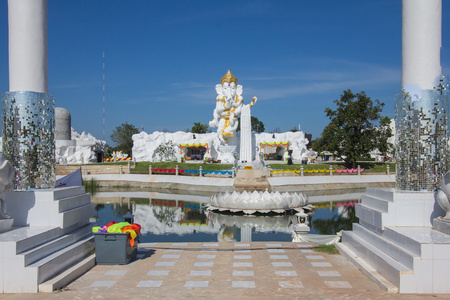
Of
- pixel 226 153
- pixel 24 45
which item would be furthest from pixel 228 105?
pixel 24 45

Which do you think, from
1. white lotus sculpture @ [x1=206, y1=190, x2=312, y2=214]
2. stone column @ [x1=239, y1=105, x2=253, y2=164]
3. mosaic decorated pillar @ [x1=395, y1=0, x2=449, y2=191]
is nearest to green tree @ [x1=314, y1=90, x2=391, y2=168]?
stone column @ [x1=239, y1=105, x2=253, y2=164]

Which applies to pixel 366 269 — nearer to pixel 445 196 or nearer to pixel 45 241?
pixel 445 196

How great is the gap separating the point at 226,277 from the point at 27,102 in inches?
187

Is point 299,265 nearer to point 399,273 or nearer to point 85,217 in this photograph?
point 399,273

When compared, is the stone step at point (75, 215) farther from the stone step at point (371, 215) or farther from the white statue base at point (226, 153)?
the white statue base at point (226, 153)

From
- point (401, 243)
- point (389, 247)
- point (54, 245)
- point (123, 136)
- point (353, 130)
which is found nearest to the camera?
point (401, 243)

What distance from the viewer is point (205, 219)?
55.6ft

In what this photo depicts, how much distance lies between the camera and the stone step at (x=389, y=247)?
211 inches

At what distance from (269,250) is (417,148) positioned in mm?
3384

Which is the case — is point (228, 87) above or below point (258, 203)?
above

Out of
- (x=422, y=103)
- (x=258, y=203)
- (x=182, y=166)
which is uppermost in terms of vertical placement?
(x=422, y=103)

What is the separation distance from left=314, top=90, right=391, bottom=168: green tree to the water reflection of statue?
26.3 ft

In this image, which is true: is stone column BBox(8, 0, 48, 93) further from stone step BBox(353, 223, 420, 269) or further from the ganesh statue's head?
the ganesh statue's head

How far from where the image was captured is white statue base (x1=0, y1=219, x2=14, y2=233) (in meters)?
6.09
